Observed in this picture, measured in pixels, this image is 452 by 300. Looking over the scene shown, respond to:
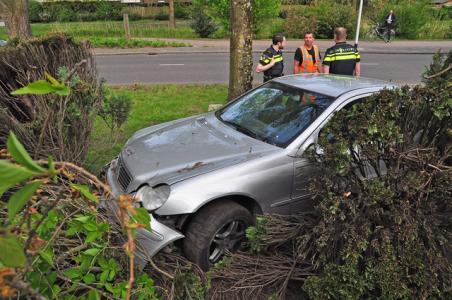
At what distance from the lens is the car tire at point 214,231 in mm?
3191

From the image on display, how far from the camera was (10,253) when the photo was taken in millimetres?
1087

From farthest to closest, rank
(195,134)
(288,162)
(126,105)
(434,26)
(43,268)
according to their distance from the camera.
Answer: (434,26) < (126,105) < (195,134) < (288,162) < (43,268)

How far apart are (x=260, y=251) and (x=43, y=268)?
1.80m

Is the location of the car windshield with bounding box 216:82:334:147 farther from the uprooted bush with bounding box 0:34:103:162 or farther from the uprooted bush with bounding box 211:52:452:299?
the uprooted bush with bounding box 0:34:103:162

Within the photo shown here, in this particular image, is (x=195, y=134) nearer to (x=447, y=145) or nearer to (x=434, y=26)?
(x=447, y=145)

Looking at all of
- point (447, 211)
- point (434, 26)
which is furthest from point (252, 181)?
point (434, 26)

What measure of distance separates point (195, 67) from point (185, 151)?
11.3 metres

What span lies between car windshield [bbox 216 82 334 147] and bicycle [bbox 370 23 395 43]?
820 inches

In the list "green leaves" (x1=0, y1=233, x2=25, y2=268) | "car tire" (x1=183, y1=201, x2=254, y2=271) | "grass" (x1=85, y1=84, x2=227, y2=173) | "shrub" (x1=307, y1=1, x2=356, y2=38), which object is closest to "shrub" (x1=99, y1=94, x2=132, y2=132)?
"grass" (x1=85, y1=84, x2=227, y2=173)

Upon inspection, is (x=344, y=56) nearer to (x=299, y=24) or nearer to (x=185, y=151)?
(x=185, y=151)

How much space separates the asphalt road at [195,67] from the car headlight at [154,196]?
8.90 meters

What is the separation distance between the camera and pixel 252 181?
3371mm

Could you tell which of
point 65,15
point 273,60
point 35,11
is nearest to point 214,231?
point 273,60

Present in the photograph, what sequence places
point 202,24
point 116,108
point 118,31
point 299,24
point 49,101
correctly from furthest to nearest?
1. point 202,24
2. point 118,31
3. point 299,24
4. point 116,108
5. point 49,101
